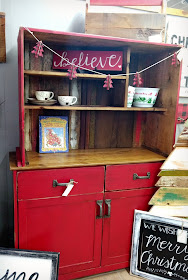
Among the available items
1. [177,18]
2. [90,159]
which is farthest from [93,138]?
[177,18]

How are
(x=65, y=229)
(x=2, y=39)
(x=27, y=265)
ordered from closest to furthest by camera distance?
(x=27, y=265)
(x=65, y=229)
(x=2, y=39)

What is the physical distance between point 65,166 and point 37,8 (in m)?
1.20

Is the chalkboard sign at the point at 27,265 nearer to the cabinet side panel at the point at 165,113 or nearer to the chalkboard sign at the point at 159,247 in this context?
the chalkboard sign at the point at 159,247

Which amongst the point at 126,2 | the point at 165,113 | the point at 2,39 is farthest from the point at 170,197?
the point at 2,39

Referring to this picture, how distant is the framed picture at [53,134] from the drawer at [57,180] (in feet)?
1.20

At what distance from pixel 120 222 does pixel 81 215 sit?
0.31 metres

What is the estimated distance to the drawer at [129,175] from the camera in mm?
1837

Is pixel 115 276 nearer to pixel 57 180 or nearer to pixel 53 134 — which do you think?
pixel 57 180

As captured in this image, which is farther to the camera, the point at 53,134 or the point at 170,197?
the point at 53,134

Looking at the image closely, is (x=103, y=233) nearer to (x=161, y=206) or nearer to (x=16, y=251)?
(x=161, y=206)

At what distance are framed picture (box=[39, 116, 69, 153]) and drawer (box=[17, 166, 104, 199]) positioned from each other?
0.36m

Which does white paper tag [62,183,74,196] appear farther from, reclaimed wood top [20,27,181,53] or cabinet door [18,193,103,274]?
reclaimed wood top [20,27,181,53]

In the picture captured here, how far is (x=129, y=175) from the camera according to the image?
6.18ft

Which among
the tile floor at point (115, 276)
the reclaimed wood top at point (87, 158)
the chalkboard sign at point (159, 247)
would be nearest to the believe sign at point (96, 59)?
the reclaimed wood top at point (87, 158)
